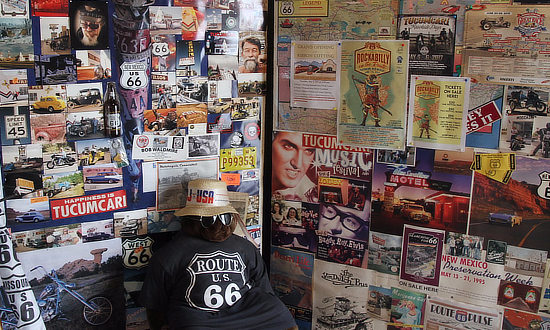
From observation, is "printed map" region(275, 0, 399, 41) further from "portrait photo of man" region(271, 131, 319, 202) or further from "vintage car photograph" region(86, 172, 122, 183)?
"vintage car photograph" region(86, 172, 122, 183)

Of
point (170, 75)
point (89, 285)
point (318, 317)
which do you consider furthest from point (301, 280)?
point (170, 75)

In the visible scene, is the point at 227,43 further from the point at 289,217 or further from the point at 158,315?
the point at 158,315

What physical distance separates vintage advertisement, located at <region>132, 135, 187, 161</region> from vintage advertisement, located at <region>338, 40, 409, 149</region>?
0.78 m

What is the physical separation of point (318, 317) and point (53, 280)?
4.36 feet

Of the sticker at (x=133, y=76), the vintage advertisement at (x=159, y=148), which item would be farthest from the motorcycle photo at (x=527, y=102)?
the sticker at (x=133, y=76)

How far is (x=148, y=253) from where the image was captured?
2760mm

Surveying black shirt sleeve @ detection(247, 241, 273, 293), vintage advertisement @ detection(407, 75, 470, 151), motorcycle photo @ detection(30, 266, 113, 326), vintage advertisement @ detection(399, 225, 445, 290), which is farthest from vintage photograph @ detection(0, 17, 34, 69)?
vintage advertisement @ detection(399, 225, 445, 290)

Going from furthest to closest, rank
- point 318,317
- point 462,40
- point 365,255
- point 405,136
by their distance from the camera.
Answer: point 318,317 → point 365,255 → point 405,136 → point 462,40

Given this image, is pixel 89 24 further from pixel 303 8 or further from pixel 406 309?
pixel 406 309

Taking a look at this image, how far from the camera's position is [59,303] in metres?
2.56

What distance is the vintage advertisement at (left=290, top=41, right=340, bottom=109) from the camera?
276 centimetres

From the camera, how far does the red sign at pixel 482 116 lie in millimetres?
2398

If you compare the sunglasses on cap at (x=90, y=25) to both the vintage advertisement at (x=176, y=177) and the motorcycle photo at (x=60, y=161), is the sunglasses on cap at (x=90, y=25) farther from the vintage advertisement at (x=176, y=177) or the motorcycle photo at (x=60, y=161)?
the vintage advertisement at (x=176, y=177)

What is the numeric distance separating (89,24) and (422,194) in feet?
5.48
